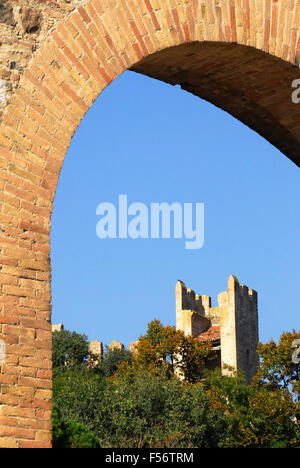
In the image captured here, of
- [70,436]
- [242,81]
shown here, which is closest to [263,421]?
[70,436]

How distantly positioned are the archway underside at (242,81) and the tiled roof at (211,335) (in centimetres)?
4324

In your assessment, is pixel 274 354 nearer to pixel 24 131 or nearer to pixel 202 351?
pixel 202 351

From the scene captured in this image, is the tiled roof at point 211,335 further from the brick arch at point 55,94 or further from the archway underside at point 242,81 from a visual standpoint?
the brick arch at point 55,94

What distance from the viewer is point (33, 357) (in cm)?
352

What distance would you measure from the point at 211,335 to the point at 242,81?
149 feet

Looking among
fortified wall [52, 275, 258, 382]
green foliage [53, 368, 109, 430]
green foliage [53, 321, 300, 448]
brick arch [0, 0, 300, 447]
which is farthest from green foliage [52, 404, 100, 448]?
fortified wall [52, 275, 258, 382]

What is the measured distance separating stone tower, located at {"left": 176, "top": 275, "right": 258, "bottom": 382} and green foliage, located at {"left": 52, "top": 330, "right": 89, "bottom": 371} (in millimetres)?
6792

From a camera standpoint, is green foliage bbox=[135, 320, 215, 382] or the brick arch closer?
the brick arch

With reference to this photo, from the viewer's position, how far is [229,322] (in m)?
49.6

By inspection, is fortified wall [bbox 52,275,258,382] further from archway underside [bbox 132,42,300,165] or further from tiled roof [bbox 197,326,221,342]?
archway underside [bbox 132,42,300,165]

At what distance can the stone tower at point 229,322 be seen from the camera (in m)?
48.7

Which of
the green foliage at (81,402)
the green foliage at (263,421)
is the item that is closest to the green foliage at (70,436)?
the green foliage at (81,402)

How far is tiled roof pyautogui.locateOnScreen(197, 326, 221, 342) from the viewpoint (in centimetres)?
4944

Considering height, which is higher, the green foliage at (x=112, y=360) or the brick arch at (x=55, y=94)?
the green foliage at (x=112, y=360)
